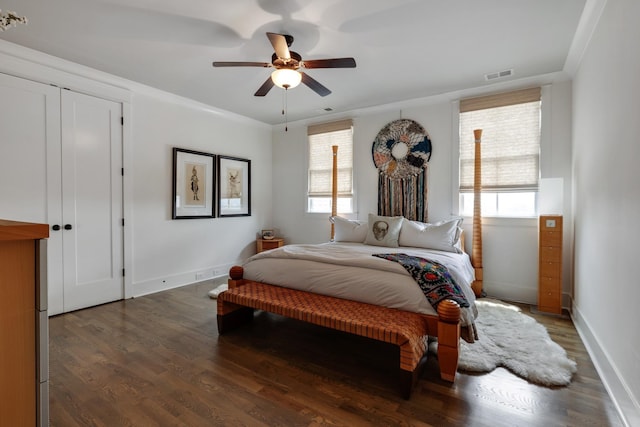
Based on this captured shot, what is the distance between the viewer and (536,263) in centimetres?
375

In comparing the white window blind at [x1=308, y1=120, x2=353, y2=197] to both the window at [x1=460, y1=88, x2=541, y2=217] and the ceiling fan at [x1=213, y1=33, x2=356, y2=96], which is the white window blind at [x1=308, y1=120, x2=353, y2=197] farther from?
the ceiling fan at [x1=213, y1=33, x2=356, y2=96]

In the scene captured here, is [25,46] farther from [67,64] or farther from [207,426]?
[207,426]

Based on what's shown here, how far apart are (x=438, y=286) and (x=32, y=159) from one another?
4.07m

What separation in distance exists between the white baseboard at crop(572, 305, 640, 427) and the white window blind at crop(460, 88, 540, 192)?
5.86 feet

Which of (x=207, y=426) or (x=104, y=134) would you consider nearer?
(x=207, y=426)

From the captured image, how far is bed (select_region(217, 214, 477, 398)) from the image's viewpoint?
6.82 ft

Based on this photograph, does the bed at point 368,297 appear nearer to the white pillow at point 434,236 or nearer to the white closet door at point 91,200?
the white pillow at point 434,236

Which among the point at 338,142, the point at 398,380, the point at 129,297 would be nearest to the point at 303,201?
the point at 338,142

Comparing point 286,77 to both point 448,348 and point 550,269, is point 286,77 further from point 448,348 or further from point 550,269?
point 550,269

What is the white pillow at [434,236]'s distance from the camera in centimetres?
376

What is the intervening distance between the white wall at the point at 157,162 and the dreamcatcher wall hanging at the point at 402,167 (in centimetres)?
247

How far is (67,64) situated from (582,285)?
5799 millimetres

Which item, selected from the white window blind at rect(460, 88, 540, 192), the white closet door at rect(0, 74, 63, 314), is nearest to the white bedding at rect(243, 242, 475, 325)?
the white window blind at rect(460, 88, 540, 192)

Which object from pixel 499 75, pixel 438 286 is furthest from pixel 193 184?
pixel 499 75
